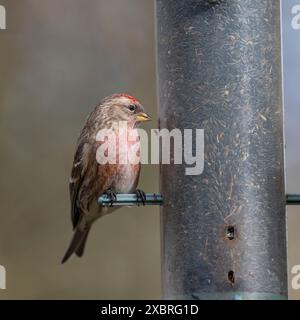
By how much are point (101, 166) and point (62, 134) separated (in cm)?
485

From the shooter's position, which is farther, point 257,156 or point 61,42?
point 61,42

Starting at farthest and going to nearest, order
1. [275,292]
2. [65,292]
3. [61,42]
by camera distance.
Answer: [61,42] → [65,292] → [275,292]

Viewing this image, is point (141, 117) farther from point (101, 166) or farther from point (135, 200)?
point (135, 200)

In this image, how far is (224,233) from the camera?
933 centimetres

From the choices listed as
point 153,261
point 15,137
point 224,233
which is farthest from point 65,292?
point 224,233

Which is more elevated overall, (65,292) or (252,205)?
(252,205)

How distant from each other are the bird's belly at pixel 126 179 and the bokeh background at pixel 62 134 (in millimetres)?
3910

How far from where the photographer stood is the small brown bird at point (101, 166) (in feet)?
36.4

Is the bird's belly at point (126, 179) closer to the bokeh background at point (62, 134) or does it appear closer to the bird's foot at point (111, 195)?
the bird's foot at point (111, 195)

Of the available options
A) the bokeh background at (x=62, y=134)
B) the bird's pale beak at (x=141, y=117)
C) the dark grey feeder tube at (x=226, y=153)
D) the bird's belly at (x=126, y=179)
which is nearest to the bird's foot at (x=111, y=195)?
A: the bird's belly at (x=126, y=179)

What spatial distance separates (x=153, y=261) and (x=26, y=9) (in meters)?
3.98
